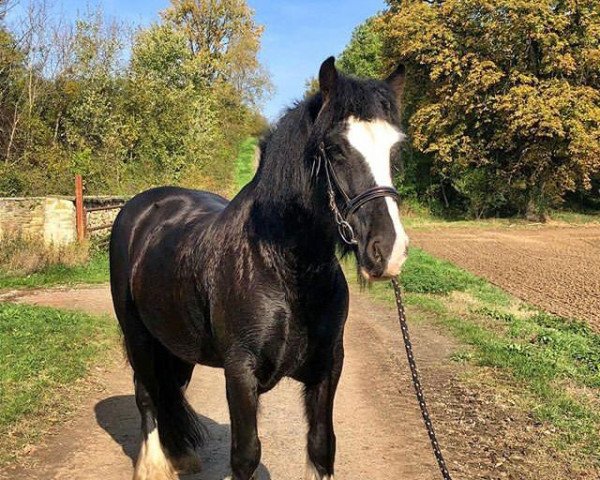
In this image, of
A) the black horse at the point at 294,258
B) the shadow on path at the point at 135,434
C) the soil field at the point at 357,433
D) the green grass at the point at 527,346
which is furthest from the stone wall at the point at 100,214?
the black horse at the point at 294,258

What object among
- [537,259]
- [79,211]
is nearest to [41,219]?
[79,211]

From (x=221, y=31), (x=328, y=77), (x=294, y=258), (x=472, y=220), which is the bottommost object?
(x=472, y=220)

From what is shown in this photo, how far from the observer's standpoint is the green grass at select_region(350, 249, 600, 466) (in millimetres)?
4934

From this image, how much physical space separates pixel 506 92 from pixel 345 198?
99.2 feet

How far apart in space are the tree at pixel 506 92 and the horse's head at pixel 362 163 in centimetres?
2763

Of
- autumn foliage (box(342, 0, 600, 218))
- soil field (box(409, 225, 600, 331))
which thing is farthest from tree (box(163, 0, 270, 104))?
soil field (box(409, 225, 600, 331))

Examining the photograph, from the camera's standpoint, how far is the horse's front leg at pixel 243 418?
8.97 ft

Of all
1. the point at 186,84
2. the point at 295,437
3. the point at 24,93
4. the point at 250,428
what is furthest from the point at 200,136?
the point at 250,428

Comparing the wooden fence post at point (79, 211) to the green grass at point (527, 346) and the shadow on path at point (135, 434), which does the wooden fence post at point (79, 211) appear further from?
the shadow on path at point (135, 434)

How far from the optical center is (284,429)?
16.1 feet

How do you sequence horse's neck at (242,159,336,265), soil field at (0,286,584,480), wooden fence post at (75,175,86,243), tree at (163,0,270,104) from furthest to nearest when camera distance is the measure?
tree at (163,0,270,104) → wooden fence post at (75,175,86,243) → soil field at (0,286,584,480) → horse's neck at (242,159,336,265)

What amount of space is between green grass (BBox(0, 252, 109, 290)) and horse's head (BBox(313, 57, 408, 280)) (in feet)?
34.6

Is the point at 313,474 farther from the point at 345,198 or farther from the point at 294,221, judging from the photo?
the point at 345,198

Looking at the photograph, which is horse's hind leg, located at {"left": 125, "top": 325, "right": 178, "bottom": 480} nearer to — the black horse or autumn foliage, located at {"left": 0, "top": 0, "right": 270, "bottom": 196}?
the black horse
